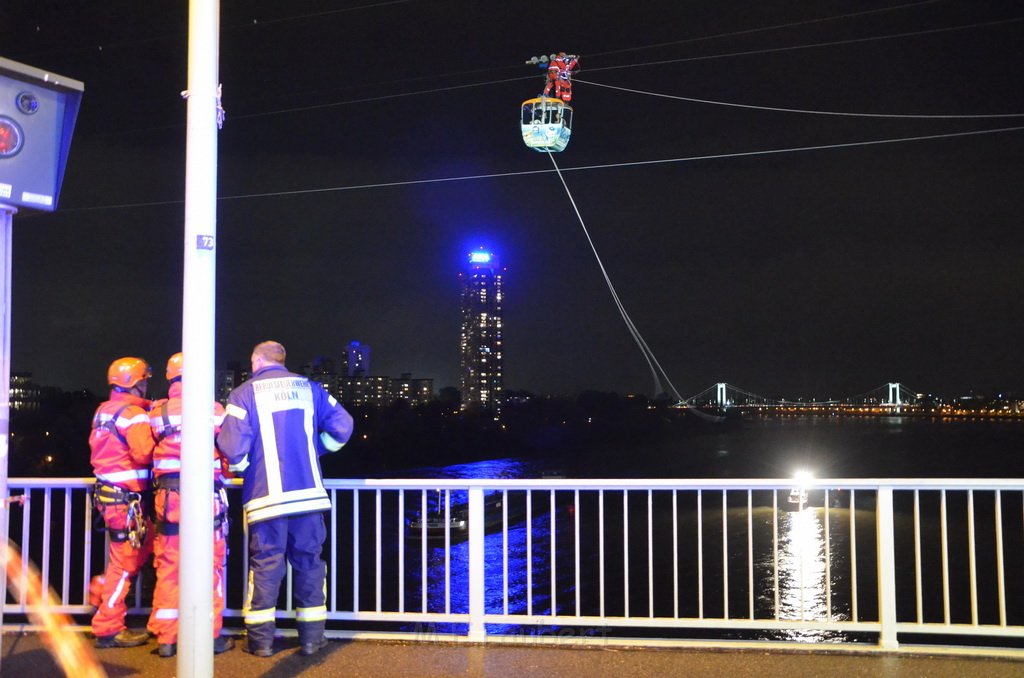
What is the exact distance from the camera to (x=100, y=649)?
5.01m

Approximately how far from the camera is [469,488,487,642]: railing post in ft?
17.1

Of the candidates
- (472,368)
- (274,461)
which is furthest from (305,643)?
(472,368)

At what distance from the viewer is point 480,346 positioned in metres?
147

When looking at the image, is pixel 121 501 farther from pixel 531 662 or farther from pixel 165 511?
pixel 531 662

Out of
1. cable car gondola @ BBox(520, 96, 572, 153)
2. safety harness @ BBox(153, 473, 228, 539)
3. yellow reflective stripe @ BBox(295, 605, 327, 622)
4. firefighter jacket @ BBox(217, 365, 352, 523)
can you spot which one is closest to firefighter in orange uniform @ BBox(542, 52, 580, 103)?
cable car gondola @ BBox(520, 96, 572, 153)

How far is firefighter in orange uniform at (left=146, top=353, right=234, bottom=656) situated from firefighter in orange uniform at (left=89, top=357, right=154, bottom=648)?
0.40ft

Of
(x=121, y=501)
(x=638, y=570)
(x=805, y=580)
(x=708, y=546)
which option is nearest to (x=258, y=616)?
(x=121, y=501)

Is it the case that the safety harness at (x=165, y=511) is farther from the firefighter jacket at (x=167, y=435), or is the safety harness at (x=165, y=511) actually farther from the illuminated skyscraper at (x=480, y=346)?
the illuminated skyscraper at (x=480, y=346)

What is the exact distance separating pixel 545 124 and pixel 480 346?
136837 millimetres

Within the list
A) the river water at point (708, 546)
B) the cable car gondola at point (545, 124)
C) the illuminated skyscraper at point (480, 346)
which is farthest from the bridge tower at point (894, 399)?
the cable car gondola at point (545, 124)

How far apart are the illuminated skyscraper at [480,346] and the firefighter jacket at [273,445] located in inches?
5034

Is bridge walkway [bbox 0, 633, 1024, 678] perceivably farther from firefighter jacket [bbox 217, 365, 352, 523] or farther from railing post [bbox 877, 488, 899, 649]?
firefighter jacket [bbox 217, 365, 352, 523]

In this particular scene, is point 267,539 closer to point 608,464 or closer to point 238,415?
point 238,415

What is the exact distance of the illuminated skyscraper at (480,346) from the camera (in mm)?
139000
